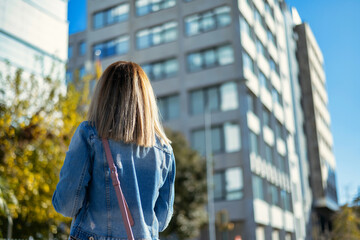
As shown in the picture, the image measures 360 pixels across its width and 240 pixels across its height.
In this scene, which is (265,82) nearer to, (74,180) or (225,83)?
(225,83)

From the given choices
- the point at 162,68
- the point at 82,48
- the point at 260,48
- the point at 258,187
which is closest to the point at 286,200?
the point at 258,187

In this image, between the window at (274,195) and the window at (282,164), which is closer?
the window at (274,195)

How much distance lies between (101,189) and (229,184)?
20.2m

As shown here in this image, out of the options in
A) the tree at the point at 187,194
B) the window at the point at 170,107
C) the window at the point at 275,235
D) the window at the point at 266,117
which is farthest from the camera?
the window at the point at 170,107

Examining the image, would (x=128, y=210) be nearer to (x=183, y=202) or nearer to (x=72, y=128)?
(x=72, y=128)

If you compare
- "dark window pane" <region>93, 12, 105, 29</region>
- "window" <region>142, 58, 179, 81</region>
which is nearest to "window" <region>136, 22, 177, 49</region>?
"window" <region>142, 58, 179, 81</region>

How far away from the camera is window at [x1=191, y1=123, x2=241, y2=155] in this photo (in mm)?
21766

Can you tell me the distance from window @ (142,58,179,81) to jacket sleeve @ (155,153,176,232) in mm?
22275

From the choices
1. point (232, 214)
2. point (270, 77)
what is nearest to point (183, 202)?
point (232, 214)

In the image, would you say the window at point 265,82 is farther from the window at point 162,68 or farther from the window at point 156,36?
the window at point 156,36

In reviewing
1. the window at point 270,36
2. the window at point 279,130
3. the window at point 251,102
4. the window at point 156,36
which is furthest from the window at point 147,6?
the window at point 279,130

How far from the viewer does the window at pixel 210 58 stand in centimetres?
2207

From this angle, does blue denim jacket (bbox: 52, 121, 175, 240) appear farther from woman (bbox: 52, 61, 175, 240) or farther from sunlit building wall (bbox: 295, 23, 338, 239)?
sunlit building wall (bbox: 295, 23, 338, 239)

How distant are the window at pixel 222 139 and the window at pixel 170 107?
5.91ft
